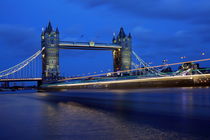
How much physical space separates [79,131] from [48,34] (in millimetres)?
55076

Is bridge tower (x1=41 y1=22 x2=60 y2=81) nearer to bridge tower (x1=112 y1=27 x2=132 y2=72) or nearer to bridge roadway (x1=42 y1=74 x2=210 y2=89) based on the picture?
bridge roadway (x1=42 y1=74 x2=210 y2=89)

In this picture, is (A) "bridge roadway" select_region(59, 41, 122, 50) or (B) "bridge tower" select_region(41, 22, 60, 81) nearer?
(A) "bridge roadway" select_region(59, 41, 122, 50)

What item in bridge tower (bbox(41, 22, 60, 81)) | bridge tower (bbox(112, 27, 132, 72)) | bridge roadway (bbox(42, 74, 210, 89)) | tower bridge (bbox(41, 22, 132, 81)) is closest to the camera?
bridge roadway (bbox(42, 74, 210, 89))

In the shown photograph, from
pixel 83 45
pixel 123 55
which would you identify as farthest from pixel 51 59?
pixel 123 55

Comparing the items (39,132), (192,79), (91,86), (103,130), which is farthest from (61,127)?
(91,86)

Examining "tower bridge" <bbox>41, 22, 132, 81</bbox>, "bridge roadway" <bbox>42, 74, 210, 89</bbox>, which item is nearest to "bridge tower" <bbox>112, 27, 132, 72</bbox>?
Answer: "tower bridge" <bbox>41, 22, 132, 81</bbox>

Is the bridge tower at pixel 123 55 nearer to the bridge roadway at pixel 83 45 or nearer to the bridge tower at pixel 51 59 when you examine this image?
the bridge roadway at pixel 83 45

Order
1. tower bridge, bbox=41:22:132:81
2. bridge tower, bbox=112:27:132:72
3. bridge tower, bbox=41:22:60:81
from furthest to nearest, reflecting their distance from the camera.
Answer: bridge tower, bbox=112:27:132:72 → bridge tower, bbox=41:22:60:81 → tower bridge, bbox=41:22:132:81

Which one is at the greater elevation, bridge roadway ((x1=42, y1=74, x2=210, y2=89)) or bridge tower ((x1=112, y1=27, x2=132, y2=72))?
bridge tower ((x1=112, y1=27, x2=132, y2=72))

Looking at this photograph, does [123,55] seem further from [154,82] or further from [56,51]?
[154,82]

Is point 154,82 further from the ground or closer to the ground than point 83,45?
closer to the ground

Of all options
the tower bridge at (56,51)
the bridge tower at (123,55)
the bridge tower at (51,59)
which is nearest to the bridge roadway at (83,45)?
the tower bridge at (56,51)

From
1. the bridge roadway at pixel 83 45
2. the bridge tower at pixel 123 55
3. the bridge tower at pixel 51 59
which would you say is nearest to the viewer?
the bridge roadway at pixel 83 45

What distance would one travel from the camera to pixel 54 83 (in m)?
56.6
